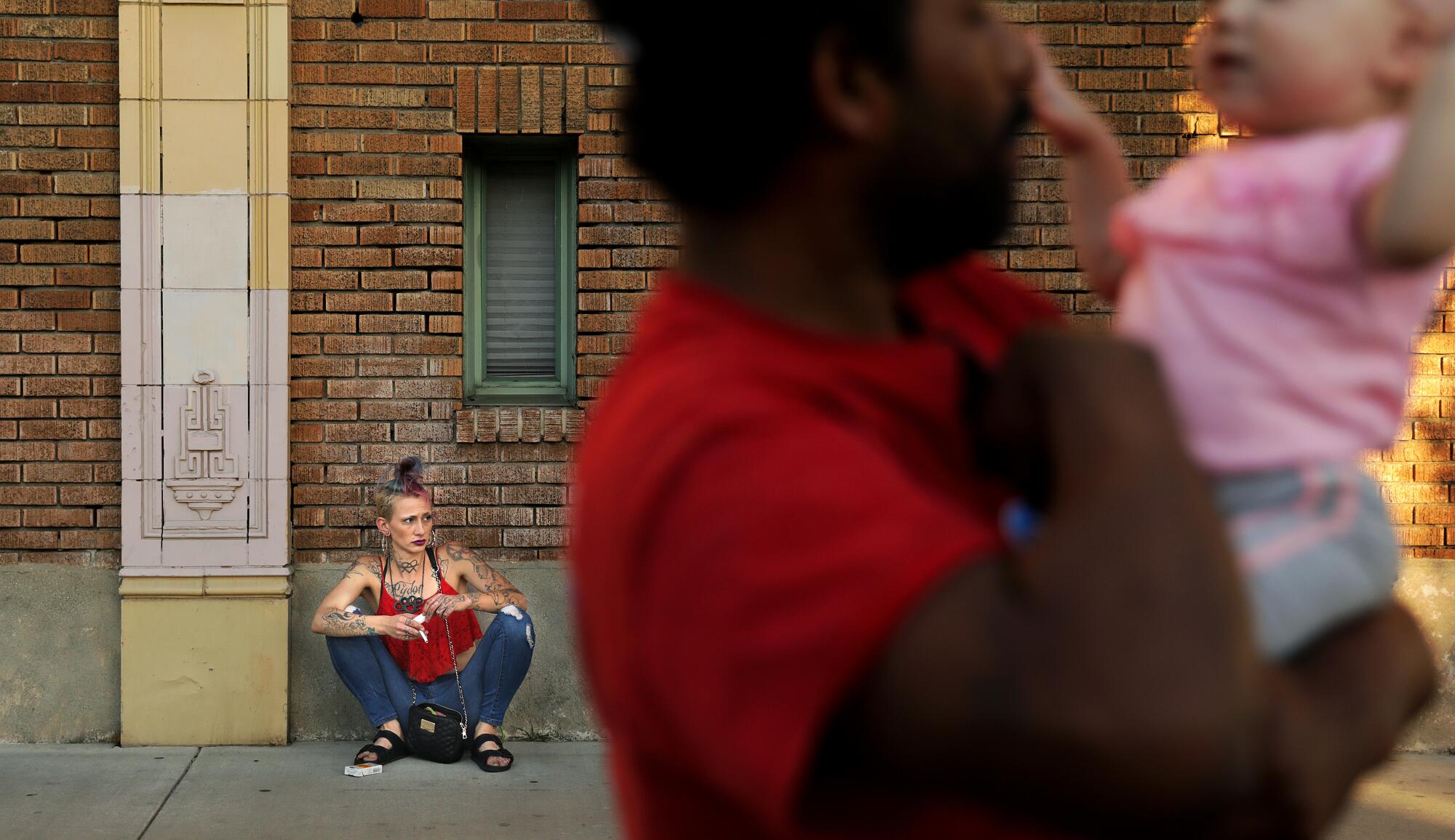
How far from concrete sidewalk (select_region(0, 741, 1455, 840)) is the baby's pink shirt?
5.27 m

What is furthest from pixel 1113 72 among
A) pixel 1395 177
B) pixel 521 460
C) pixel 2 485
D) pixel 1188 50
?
pixel 1395 177

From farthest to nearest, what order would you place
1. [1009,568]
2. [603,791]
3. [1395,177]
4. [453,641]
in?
[453,641], [603,791], [1395,177], [1009,568]

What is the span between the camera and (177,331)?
7.22 metres

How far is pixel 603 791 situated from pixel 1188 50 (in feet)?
15.1

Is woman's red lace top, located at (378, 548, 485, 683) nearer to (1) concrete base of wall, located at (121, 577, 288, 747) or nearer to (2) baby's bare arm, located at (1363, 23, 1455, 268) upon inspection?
(1) concrete base of wall, located at (121, 577, 288, 747)

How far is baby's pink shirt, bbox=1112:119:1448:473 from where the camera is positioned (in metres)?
1.03

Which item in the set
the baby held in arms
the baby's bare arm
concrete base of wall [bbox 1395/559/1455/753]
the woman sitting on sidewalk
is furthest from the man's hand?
concrete base of wall [bbox 1395/559/1455/753]

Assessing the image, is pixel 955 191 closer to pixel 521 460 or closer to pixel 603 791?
pixel 603 791

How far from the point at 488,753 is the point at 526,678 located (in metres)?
0.62

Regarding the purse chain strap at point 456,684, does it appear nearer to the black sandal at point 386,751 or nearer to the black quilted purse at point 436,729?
the black quilted purse at point 436,729

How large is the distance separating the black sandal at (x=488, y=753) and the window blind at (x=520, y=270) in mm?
1865

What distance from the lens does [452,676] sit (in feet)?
23.4

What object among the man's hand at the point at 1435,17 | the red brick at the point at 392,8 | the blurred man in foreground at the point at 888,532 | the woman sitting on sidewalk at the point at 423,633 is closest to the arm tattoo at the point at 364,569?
the woman sitting on sidewalk at the point at 423,633

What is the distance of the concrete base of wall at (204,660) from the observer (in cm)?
725
